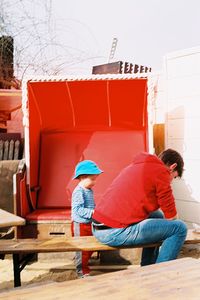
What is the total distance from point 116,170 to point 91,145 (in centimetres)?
48

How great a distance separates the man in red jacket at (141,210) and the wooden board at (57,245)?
0.11 m

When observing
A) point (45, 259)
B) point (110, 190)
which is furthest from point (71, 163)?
point (110, 190)

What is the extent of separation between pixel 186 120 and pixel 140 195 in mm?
2227

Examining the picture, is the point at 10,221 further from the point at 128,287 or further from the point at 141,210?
the point at 128,287

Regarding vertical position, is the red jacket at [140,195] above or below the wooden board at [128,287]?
above

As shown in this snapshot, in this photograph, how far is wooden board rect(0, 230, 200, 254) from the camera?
11.5 feet

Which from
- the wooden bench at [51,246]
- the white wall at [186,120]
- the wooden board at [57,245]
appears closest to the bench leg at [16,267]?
the wooden bench at [51,246]

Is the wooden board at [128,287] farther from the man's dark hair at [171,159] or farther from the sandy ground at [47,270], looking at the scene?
the sandy ground at [47,270]

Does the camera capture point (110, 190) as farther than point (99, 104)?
No

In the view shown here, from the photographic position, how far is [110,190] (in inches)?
139

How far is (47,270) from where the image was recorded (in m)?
4.71

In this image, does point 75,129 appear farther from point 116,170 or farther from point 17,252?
point 17,252

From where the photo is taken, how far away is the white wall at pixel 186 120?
5.27 meters

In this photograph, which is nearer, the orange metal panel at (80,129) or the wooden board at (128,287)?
the wooden board at (128,287)
